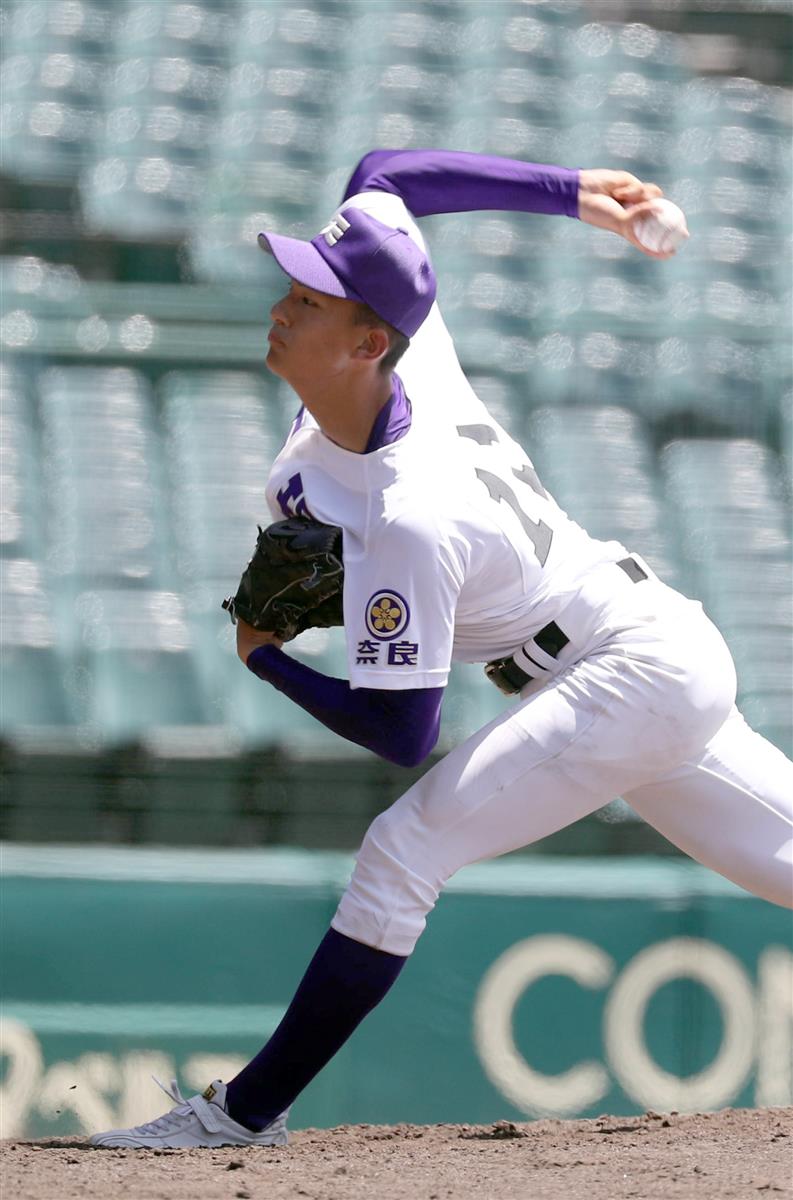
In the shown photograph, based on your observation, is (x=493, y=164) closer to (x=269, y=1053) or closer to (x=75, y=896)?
(x=269, y=1053)

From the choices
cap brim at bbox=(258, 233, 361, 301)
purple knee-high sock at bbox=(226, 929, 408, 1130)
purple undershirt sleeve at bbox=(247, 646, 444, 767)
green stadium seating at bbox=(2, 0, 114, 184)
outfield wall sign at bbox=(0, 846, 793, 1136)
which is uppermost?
green stadium seating at bbox=(2, 0, 114, 184)

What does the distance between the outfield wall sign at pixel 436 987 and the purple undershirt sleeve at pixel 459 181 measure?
1.31 m

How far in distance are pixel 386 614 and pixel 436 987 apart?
125 cm

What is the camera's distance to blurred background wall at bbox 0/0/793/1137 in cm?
329

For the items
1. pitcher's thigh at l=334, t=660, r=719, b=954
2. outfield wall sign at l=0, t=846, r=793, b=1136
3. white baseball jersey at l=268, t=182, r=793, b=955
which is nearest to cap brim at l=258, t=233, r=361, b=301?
white baseball jersey at l=268, t=182, r=793, b=955

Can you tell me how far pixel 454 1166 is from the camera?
84.3 inches

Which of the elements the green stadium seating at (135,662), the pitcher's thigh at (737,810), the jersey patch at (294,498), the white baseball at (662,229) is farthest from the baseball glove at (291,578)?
the green stadium seating at (135,662)

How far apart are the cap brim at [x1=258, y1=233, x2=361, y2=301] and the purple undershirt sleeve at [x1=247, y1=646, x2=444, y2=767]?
0.51 metres

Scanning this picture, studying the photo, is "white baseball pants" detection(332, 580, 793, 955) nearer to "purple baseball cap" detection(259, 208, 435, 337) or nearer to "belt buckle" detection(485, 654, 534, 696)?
"belt buckle" detection(485, 654, 534, 696)

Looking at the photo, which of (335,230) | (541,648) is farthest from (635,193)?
(541,648)

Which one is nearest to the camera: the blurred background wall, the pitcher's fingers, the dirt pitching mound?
the dirt pitching mound

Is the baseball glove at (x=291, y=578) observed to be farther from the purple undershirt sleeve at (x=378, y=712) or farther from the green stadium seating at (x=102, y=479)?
the green stadium seating at (x=102, y=479)

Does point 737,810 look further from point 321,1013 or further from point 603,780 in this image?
point 321,1013

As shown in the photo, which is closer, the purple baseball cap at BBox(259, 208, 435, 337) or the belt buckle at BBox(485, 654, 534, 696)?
the purple baseball cap at BBox(259, 208, 435, 337)
